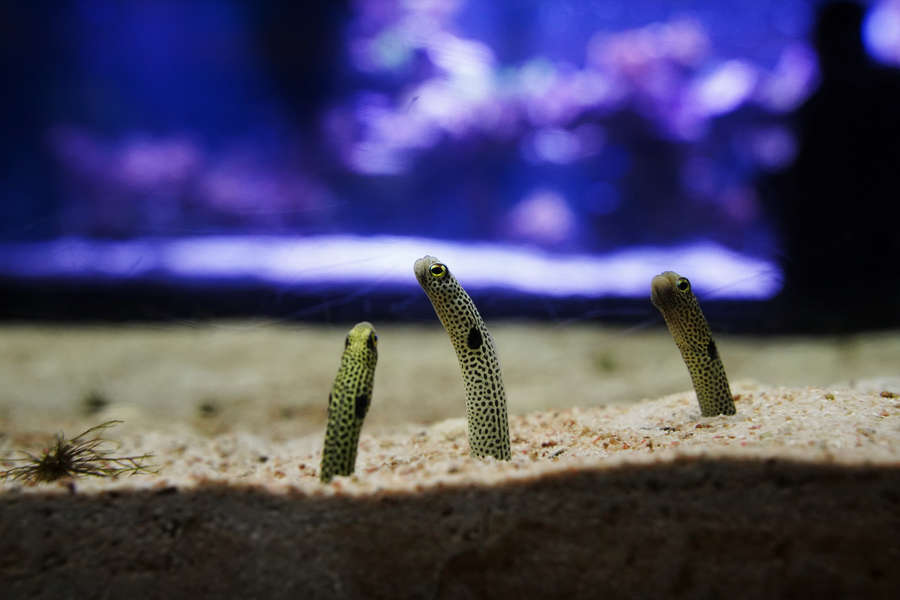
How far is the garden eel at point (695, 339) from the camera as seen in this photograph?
2.01 meters

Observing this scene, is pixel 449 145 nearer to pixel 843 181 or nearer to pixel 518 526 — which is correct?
pixel 843 181

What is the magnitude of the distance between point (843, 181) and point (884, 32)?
1.04 metres

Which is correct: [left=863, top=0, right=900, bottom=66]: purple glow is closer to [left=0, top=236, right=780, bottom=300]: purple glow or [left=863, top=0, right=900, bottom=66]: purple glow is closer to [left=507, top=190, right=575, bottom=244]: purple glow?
[left=0, top=236, right=780, bottom=300]: purple glow

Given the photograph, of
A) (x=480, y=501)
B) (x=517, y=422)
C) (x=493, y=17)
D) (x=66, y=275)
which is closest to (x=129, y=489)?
(x=480, y=501)

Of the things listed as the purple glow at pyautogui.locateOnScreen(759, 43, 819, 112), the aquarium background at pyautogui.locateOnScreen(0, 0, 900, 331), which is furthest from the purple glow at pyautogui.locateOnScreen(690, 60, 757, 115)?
the purple glow at pyautogui.locateOnScreen(759, 43, 819, 112)

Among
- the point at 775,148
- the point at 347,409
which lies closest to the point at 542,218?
the point at 775,148

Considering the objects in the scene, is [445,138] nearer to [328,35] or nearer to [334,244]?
[328,35]

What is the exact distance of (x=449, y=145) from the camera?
16.8 ft

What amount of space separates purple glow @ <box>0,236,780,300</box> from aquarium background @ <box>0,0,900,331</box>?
35 millimetres

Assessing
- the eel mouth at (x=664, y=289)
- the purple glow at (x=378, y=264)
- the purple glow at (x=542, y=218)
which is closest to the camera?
the eel mouth at (x=664, y=289)

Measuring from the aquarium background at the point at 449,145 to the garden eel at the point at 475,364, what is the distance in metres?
1.23

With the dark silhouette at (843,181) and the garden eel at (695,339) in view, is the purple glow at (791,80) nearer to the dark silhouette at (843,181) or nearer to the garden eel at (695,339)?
the dark silhouette at (843,181)

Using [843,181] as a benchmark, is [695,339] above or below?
below

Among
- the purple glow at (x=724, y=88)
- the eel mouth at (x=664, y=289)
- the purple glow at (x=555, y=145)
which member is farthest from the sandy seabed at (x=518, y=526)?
the purple glow at (x=555, y=145)
